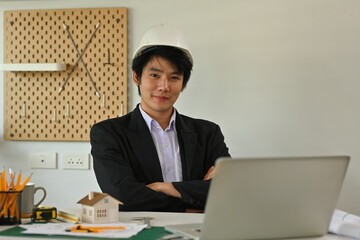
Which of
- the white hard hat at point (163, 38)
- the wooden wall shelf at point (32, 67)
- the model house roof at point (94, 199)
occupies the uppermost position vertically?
the white hard hat at point (163, 38)

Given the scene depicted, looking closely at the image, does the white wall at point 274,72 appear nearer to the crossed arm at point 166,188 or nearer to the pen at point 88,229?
the crossed arm at point 166,188

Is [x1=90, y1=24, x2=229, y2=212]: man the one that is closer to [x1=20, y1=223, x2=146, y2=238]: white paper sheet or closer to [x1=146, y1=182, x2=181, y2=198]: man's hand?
[x1=146, y1=182, x2=181, y2=198]: man's hand

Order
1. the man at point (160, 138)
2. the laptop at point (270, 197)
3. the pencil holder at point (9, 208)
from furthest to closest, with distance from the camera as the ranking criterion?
the man at point (160, 138), the pencil holder at point (9, 208), the laptop at point (270, 197)

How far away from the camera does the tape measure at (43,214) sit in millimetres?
1563

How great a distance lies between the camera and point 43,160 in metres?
3.12

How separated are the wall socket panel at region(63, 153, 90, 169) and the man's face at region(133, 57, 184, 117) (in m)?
0.86

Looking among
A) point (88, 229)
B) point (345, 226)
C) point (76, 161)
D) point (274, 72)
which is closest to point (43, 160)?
point (76, 161)

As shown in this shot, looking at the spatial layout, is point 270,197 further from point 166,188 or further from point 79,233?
point 166,188

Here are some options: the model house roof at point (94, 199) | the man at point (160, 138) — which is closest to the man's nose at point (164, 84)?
the man at point (160, 138)

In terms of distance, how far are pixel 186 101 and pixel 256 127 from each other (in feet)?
1.46

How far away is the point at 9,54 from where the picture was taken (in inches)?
124

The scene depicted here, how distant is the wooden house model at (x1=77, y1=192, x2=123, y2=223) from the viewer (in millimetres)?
1503

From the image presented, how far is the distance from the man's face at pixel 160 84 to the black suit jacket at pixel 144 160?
Result: 0.32 ft

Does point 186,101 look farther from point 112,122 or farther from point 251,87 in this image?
point 112,122
